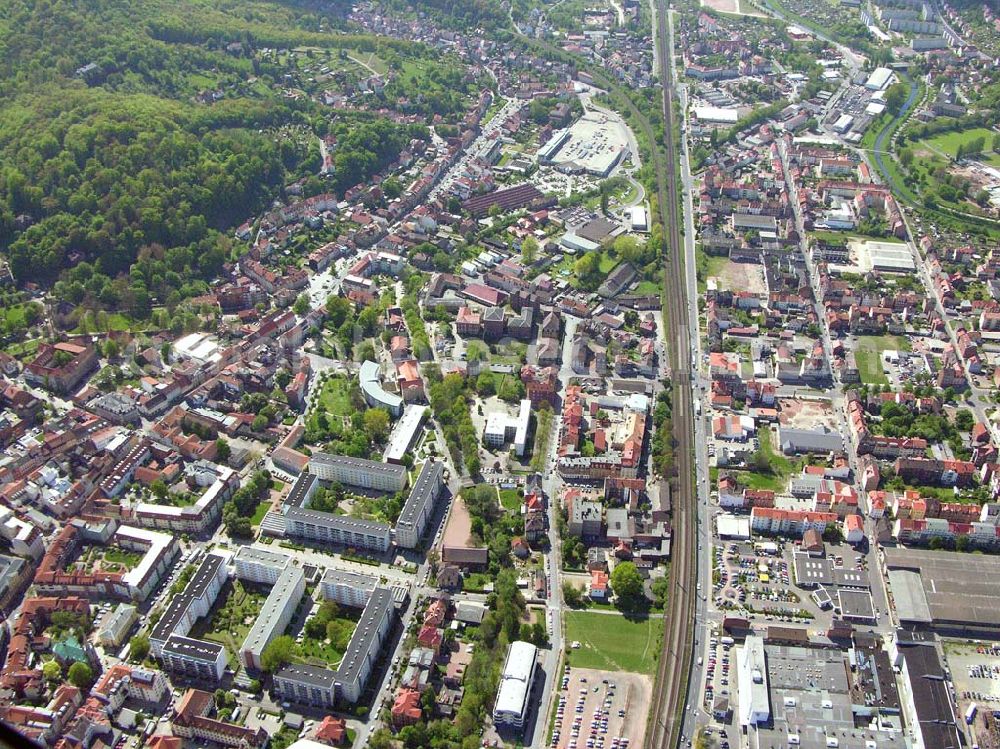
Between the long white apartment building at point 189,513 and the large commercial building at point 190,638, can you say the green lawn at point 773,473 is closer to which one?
the long white apartment building at point 189,513

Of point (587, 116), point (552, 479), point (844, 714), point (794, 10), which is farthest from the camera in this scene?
point (794, 10)

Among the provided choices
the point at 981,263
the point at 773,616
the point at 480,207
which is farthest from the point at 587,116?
the point at 773,616

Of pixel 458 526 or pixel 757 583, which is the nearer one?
pixel 757 583

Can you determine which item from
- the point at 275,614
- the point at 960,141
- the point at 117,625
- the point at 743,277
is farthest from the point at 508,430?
the point at 960,141

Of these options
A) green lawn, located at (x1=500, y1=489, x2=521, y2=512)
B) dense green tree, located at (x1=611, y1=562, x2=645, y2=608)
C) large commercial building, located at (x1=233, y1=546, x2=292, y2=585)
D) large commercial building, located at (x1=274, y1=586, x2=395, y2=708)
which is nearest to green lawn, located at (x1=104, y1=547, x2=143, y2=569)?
large commercial building, located at (x1=233, y1=546, x2=292, y2=585)

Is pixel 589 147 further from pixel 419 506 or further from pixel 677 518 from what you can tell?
pixel 419 506

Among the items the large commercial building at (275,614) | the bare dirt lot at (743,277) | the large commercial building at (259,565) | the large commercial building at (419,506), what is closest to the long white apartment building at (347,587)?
the large commercial building at (275,614)

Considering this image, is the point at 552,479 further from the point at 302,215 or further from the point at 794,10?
the point at 794,10
